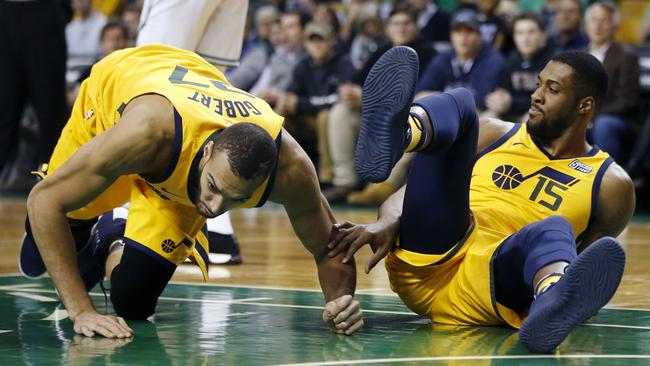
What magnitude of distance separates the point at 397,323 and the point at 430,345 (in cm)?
49

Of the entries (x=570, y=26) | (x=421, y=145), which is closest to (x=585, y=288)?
(x=421, y=145)

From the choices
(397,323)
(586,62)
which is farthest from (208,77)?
(586,62)

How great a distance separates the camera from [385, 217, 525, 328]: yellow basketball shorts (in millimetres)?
3871

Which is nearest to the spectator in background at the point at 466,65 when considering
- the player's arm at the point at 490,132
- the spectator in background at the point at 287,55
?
the spectator in background at the point at 287,55

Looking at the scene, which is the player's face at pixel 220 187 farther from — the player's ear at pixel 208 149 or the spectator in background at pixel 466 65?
the spectator in background at pixel 466 65

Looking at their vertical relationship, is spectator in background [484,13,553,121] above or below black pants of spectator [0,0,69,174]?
below

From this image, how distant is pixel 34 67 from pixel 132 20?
526cm

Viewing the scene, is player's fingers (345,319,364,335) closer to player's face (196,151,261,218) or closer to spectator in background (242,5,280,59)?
player's face (196,151,261,218)

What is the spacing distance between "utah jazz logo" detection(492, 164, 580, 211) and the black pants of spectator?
370cm

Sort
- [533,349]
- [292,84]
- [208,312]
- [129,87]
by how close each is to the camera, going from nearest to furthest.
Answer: [533,349] < [129,87] < [208,312] < [292,84]

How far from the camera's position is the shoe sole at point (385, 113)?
366 cm

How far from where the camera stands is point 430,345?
11.7 ft

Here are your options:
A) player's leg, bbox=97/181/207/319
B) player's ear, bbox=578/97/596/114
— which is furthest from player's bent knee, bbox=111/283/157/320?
player's ear, bbox=578/97/596/114

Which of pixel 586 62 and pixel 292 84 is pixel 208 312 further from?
pixel 292 84
